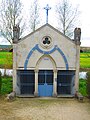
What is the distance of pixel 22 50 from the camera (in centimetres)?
2333

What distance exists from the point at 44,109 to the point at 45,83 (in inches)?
202

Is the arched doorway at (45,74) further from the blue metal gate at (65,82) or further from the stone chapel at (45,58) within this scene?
the blue metal gate at (65,82)

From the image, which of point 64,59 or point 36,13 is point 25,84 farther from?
point 36,13

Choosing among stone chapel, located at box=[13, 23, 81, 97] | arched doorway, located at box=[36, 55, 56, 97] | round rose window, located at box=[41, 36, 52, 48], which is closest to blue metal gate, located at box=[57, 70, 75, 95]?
stone chapel, located at box=[13, 23, 81, 97]

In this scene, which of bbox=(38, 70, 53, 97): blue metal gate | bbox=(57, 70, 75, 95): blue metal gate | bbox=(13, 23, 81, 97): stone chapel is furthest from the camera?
bbox=(57, 70, 75, 95): blue metal gate

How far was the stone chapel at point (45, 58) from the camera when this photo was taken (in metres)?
23.3

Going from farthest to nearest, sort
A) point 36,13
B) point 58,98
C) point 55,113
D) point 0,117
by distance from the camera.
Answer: point 36,13 → point 58,98 → point 55,113 → point 0,117

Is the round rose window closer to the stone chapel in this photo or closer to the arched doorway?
the stone chapel

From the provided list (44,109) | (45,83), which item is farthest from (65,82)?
(44,109)

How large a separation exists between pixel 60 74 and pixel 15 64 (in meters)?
4.34

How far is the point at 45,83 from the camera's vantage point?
2359 cm

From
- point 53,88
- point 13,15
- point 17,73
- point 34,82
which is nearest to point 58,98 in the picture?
point 53,88

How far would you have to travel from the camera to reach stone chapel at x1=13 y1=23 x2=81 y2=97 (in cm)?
2328

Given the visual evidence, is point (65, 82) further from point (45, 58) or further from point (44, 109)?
point (44, 109)
